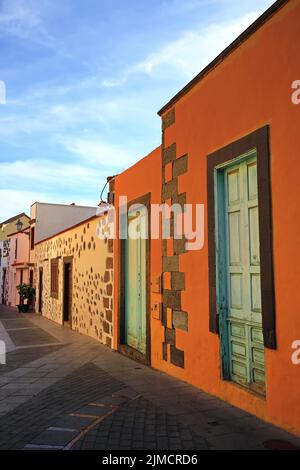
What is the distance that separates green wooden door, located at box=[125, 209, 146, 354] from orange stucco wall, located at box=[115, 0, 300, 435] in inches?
52.2

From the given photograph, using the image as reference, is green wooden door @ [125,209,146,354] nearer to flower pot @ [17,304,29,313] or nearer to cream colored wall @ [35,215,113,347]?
cream colored wall @ [35,215,113,347]

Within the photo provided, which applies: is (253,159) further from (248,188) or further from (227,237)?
(227,237)

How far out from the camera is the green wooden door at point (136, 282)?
22.3 ft

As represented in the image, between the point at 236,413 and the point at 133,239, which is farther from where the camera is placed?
the point at 133,239

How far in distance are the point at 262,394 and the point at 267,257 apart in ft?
4.50

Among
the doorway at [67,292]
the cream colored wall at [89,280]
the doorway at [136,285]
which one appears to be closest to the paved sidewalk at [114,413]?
the doorway at [136,285]

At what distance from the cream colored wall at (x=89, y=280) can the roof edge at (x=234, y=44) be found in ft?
12.8

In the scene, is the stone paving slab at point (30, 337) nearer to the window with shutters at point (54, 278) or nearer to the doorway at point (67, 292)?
the doorway at point (67, 292)

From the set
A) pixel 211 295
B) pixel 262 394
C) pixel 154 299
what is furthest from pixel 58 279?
pixel 262 394

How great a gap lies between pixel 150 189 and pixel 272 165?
10.1 ft

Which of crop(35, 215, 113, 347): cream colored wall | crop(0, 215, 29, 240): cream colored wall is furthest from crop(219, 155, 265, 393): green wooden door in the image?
crop(0, 215, 29, 240): cream colored wall

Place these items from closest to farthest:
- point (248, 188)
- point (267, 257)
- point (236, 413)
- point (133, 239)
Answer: point (267, 257) < point (236, 413) < point (248, 188) < point (133, 239)

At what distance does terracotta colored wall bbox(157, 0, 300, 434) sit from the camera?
11.1ft

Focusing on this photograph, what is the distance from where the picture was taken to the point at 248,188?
414 centimetres
